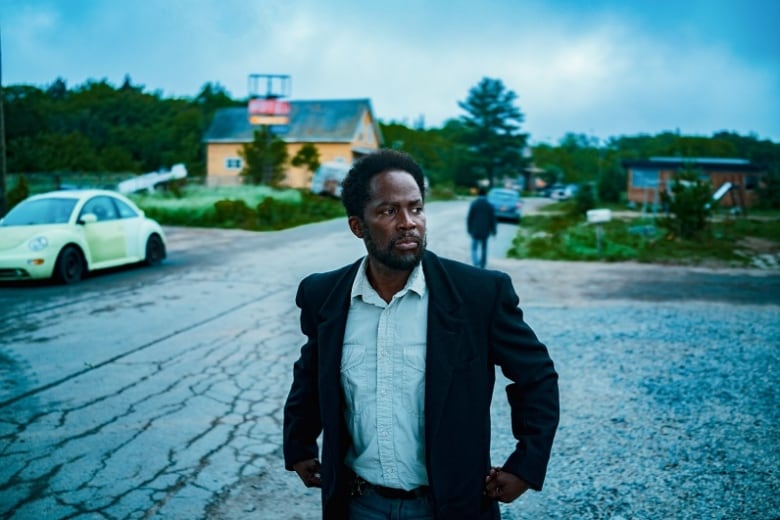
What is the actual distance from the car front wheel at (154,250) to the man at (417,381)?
12.4m

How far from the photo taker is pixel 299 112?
53.9 meters

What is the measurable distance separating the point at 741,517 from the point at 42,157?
53359 millimetres

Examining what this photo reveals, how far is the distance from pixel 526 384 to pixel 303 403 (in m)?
0.75

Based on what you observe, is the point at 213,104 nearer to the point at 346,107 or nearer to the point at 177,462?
the point at 346,107

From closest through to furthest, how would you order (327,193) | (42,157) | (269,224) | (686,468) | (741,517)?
(741,517) → (686,468) → (269,224) → (327,193) → (42,157)

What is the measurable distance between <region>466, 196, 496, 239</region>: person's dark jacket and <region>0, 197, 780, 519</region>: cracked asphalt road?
1173 millimetres

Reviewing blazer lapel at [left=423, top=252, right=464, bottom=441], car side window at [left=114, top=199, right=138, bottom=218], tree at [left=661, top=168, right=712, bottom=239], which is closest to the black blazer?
blazer lapel at [left=423, top=252, right=464, bottom=441]

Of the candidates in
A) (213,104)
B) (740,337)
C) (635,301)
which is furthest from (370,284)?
(213,104)

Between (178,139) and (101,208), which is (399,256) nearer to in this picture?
(101,208)

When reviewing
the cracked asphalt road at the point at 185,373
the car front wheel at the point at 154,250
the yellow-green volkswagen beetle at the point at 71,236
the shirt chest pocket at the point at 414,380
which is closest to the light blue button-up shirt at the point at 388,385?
the shirt chest pocket at the point at 414,380

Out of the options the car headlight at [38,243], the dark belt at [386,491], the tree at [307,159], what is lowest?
the car headlight at [38,243]

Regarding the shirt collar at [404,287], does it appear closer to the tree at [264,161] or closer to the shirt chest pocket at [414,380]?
the shirt chest pocket at [414,380]

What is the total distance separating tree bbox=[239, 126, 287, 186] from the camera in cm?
3847

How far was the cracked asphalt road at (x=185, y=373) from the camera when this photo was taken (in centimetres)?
395
